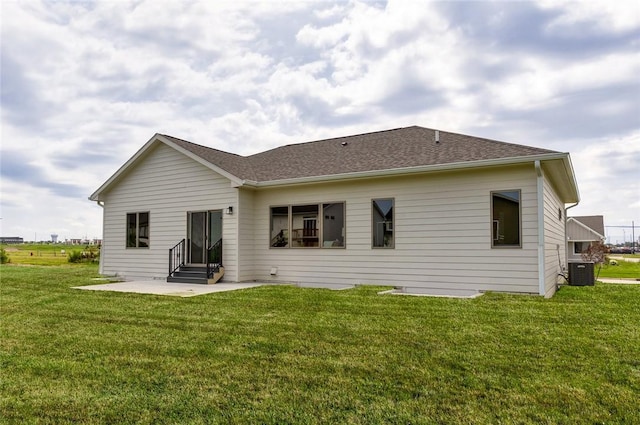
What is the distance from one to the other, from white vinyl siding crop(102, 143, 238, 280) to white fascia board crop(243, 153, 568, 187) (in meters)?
1.37

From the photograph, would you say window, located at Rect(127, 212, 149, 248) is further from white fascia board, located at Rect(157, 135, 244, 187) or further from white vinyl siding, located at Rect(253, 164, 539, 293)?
white vinyl siding, located at Rect(253, 164, 539, 293)

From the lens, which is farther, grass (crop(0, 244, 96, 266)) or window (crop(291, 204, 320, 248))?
grass (crop(0, 244, 96, 266))

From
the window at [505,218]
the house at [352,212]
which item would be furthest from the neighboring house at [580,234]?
the window at [505,218]

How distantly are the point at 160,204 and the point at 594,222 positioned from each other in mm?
37684

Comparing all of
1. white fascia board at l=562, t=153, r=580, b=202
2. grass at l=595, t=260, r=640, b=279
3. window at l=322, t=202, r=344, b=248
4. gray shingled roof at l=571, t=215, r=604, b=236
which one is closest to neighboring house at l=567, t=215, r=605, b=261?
gray shingled roof at l=571, t=215, r=604, b=236

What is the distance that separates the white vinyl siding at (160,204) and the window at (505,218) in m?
6.43

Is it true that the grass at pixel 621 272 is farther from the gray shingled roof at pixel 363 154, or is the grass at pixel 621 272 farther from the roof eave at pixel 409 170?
the roof eave at pixel 409 170

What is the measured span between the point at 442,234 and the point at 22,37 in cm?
1130

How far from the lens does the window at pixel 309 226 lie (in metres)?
10.6

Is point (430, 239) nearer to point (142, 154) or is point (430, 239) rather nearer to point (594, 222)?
point (142, 154)

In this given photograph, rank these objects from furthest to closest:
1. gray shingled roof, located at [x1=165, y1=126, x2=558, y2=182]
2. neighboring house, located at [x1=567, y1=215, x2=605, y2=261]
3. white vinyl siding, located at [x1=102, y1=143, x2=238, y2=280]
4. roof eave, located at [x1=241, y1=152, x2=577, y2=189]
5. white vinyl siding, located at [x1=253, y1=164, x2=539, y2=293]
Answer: neighboring house, located at [x1=567, y1=215, x2=605, y2=261]
white vinyl siding, located at [x1=102, y1=143, x2=238, y2=280]
gray shingled roof, located at [x1=165, y1=126, x2=558, y2=182]
white vinyl siding, located at [x1=253, y1=164, x2=539, y2=293]
roof eave, located at [x1=241, y1=152, x2=577, y2=189]

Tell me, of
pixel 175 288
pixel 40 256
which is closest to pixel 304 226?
pixel 175 288

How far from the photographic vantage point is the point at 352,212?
34.1ft

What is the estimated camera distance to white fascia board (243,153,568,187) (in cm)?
808
